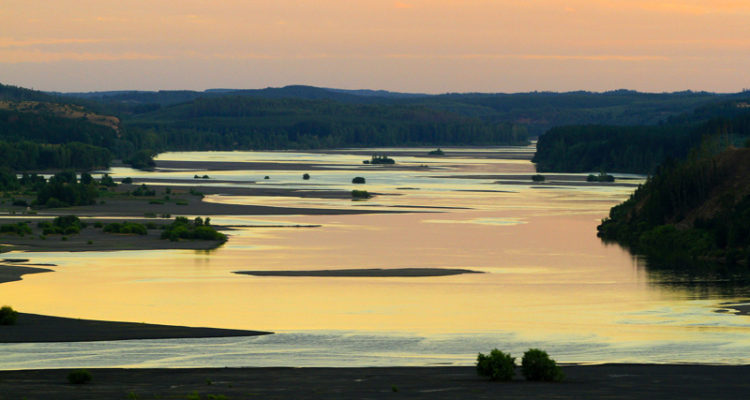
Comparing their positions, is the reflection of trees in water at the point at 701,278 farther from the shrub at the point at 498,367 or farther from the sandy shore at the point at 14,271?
the sandy shore at the point at 14,271

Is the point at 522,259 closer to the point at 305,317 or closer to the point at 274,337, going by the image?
the point at 305,317

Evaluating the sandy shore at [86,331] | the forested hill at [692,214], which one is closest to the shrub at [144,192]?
the forested hill at [692,214]

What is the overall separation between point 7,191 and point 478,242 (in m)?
80.5

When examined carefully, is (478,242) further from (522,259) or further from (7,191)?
(7,191)

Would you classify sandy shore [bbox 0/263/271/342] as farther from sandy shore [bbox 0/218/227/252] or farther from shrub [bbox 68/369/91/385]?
sandy shore [bbox 0/218/227/252]

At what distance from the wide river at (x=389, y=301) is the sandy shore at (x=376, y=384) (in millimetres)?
3270

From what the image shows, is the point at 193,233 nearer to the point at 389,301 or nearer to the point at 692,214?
the point at 389,301

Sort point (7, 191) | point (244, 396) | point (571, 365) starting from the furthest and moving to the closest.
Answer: point (7, 191), point (571, 365), point (244, 396)

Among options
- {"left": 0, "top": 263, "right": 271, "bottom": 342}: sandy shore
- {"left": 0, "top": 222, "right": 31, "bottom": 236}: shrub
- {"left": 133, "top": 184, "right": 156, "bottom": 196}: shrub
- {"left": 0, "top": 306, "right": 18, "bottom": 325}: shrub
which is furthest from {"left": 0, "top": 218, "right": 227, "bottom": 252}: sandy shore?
{"left": 133, "top": 184, "right": 156, "bottom": 196}: shrub

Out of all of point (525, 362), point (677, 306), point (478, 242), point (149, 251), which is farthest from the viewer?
point (478, 242)

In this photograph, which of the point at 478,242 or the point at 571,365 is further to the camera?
the point at 478,242

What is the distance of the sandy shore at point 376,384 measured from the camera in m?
41.0

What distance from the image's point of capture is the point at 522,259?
3787 inches

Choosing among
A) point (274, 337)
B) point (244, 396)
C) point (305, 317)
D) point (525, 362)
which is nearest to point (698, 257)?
point (305, 317)
